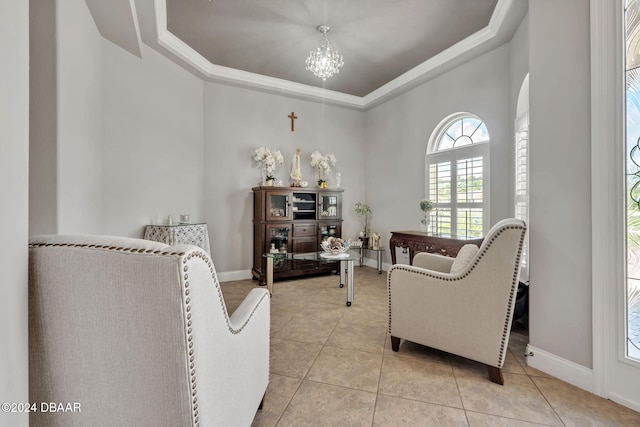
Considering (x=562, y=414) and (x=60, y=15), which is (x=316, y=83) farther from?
(x=562, y=414)

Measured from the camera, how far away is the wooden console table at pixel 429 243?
3.07 metres

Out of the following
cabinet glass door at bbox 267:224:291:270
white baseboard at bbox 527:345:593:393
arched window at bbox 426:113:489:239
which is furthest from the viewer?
cabinet glass door at bbox 267:224:291:270

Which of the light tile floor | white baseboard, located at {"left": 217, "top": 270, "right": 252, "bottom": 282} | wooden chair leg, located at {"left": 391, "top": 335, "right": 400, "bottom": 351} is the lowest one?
the light tile floor

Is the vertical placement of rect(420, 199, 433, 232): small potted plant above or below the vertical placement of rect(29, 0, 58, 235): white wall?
below

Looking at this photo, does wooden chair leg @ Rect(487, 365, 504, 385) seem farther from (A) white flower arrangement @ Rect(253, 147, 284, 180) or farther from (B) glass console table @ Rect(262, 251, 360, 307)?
(A) white flower arrangement @ Rect(253, 147, 284, 180)

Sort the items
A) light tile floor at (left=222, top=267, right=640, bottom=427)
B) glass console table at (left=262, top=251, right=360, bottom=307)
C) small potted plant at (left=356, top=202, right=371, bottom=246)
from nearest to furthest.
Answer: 1. light tile floor at (left=222, top=267, right=640, bottom=427)
2. glass console table at (left=262, top=251, right=360, bottom=307)
3. small potted plant at (left=356, top=202, right=371, bottom=246)

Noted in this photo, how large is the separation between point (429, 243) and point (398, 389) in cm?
199

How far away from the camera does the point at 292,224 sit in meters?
4.25

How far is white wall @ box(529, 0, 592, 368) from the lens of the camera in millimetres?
1708

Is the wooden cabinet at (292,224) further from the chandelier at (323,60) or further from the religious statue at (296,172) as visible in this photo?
the chandelier at (323,60)

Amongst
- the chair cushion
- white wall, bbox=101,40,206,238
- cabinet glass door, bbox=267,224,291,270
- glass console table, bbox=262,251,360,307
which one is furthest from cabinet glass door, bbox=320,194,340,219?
the chair cushion

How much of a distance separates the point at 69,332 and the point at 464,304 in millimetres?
1939

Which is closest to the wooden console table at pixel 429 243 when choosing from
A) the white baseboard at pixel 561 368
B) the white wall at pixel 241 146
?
the white baseboard at pixel 561 368

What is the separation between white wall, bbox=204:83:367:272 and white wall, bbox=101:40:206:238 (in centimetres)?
18
